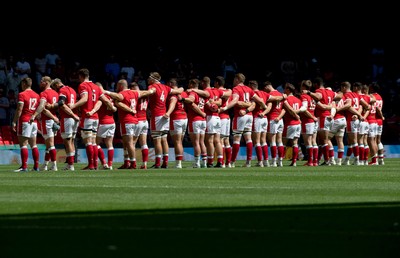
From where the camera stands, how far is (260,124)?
Result: 93.5 feet

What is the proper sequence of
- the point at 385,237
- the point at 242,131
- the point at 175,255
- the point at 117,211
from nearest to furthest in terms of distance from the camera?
the point at 175,255, the point at 385,237, the point at 117,211, the point at 242,131

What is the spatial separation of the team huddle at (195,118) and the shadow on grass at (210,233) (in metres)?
12.7

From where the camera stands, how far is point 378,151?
3167cm

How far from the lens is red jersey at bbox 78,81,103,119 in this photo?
24797 millimetres

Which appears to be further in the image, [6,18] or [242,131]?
[6,18]

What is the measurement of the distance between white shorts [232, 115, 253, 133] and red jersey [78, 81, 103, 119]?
4.34m

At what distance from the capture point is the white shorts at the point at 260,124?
28484 mm

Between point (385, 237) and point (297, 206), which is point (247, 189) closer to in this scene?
point (297, 206)

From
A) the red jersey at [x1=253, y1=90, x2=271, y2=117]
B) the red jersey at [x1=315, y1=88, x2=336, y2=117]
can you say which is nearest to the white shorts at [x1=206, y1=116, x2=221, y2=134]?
the red jersey at [x1=253, y1=90, x2=271, y2=117]

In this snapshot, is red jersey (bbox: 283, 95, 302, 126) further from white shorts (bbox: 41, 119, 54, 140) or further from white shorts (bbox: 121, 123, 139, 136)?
white shorts (bbox: 41, 119, 54, 140)

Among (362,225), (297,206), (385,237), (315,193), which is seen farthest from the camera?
(315,193)

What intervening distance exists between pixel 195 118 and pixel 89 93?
3349 mm

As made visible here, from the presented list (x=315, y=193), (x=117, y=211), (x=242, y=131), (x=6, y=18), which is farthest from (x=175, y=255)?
(x=6, y=18)

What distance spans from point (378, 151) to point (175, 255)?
24.0 metres
